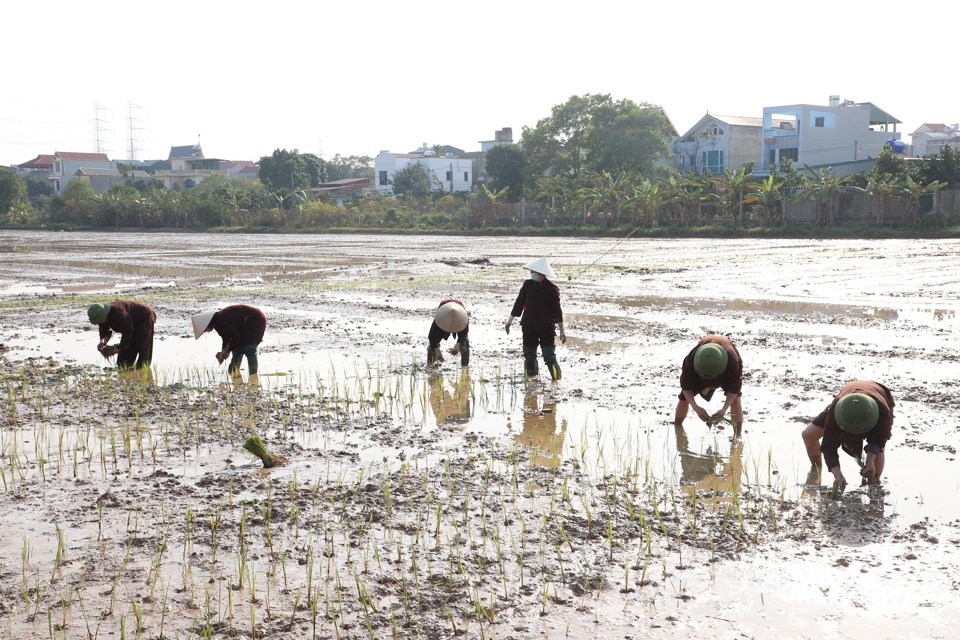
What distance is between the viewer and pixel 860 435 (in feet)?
16.7

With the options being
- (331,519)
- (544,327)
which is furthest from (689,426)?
(331,519)

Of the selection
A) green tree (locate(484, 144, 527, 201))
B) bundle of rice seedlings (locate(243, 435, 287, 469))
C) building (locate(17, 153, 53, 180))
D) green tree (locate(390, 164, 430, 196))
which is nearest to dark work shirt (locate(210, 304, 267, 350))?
bundle of rice seedlings (locate(243, 435, 287, 469))

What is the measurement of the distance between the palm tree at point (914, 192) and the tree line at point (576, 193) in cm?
5

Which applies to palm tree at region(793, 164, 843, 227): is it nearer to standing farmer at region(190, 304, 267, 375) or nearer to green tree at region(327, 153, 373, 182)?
standing farmer at region(190, 304, 267, 375)

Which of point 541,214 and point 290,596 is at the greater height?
point 541,214

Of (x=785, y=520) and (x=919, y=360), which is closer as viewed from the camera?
(x=785, y=520)

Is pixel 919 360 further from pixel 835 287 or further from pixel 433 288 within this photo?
pixel 433 288

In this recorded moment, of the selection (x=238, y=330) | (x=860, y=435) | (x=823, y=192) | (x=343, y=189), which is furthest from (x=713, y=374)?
(x=343, y=189)

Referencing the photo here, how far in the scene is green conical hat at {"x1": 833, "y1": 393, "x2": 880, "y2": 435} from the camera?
4.92m

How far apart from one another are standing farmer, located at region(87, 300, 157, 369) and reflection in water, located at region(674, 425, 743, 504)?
575 cm

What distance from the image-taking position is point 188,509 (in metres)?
4.83

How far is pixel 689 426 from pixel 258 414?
3557 mm

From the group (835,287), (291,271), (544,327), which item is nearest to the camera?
(544,327)

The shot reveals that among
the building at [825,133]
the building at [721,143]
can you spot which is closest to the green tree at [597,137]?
the building at [721,143]
